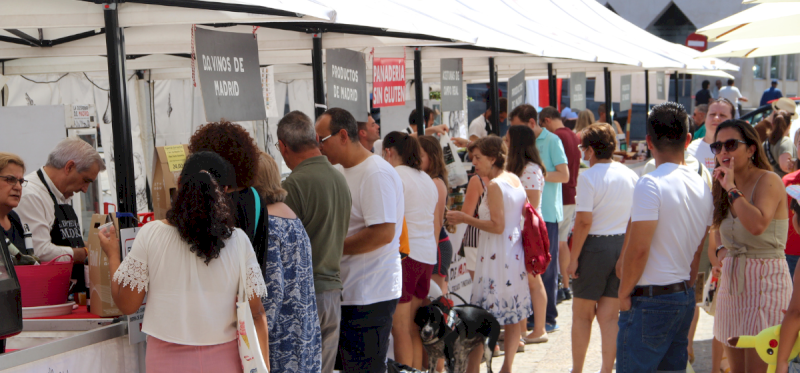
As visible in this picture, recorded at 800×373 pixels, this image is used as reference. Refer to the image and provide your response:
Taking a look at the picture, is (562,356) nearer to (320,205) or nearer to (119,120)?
(320,205)

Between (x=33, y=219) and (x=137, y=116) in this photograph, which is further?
(x=137, y=116)

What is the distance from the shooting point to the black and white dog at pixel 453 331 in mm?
4441

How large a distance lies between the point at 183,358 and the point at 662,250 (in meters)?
2.10

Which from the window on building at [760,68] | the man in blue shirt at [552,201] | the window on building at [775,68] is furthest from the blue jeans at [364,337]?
the window on building at [775,68]

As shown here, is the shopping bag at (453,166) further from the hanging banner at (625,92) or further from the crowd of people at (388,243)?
the hanging banner at (625,92)

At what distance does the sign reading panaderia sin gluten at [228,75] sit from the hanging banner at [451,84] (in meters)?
3.38

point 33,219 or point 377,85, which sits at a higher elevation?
point 377,85

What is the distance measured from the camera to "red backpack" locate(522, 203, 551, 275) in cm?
503

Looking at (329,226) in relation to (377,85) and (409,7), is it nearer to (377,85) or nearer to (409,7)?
(409,7)

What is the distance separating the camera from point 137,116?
874cm

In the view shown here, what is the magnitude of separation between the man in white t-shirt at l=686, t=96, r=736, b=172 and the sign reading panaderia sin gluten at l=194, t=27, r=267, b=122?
3.79m

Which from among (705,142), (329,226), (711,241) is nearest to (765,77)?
(705,142)

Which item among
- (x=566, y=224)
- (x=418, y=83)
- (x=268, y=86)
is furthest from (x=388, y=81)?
(x=566, y=224)

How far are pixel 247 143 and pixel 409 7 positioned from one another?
81.6 inches
